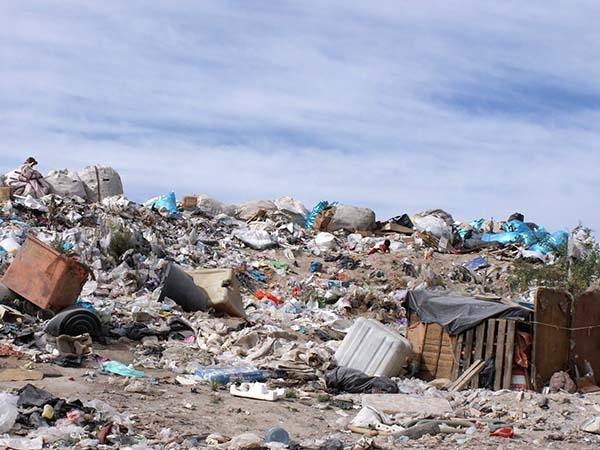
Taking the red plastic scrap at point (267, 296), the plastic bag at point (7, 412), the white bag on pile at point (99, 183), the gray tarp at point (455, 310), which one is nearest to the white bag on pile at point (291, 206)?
the white bag on pile at point (99, 183)

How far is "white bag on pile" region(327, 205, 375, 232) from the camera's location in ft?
70.2

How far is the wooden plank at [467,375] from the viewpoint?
906 cm

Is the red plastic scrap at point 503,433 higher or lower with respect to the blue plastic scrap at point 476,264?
lower

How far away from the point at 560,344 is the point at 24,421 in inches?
223

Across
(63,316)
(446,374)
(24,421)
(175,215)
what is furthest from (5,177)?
(24,421)

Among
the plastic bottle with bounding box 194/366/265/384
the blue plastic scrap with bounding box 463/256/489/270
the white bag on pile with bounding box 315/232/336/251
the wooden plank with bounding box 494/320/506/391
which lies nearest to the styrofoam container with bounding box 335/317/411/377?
the wooden plank with bounding box 494/320/506/391

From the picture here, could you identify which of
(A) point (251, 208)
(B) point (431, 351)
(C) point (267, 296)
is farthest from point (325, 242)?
(B) point (431, 351)

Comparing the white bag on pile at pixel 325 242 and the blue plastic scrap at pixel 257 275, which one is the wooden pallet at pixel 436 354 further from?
the white bag on pile at pixel 325 242

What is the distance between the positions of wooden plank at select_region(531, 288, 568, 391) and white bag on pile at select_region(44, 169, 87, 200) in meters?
12.4

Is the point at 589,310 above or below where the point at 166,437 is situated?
above

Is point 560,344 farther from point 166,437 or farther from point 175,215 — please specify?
point 175,215

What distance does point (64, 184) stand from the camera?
19.1 m

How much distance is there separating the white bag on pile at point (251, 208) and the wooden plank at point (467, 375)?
1273cm

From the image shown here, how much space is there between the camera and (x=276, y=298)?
47.5 ft
